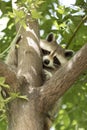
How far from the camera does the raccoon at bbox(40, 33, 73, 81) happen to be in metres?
4.02

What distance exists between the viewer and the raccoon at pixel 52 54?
4.02m

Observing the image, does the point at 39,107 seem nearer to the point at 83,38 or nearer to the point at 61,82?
the point at 61,82

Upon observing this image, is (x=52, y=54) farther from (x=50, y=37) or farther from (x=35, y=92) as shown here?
(x=35, y=92)

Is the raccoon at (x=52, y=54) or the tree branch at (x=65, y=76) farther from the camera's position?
the raccoon at (x=52, y=54)

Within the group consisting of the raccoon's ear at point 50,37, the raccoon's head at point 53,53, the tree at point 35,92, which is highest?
the tree at point 35,92

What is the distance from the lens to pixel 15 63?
361 centimetres

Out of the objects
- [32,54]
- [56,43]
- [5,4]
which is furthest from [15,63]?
[56,43]

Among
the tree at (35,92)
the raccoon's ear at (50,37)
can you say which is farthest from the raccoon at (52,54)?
the tree at (35,92)

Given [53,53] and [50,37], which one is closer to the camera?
[50,37]

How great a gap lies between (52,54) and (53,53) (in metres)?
0.07

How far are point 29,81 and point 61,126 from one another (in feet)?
4.16

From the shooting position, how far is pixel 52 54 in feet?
13.9

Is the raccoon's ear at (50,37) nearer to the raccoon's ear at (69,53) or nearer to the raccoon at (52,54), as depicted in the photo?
the raccoon at (52,54)

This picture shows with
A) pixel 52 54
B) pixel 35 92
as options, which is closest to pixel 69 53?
pixel 52 54
